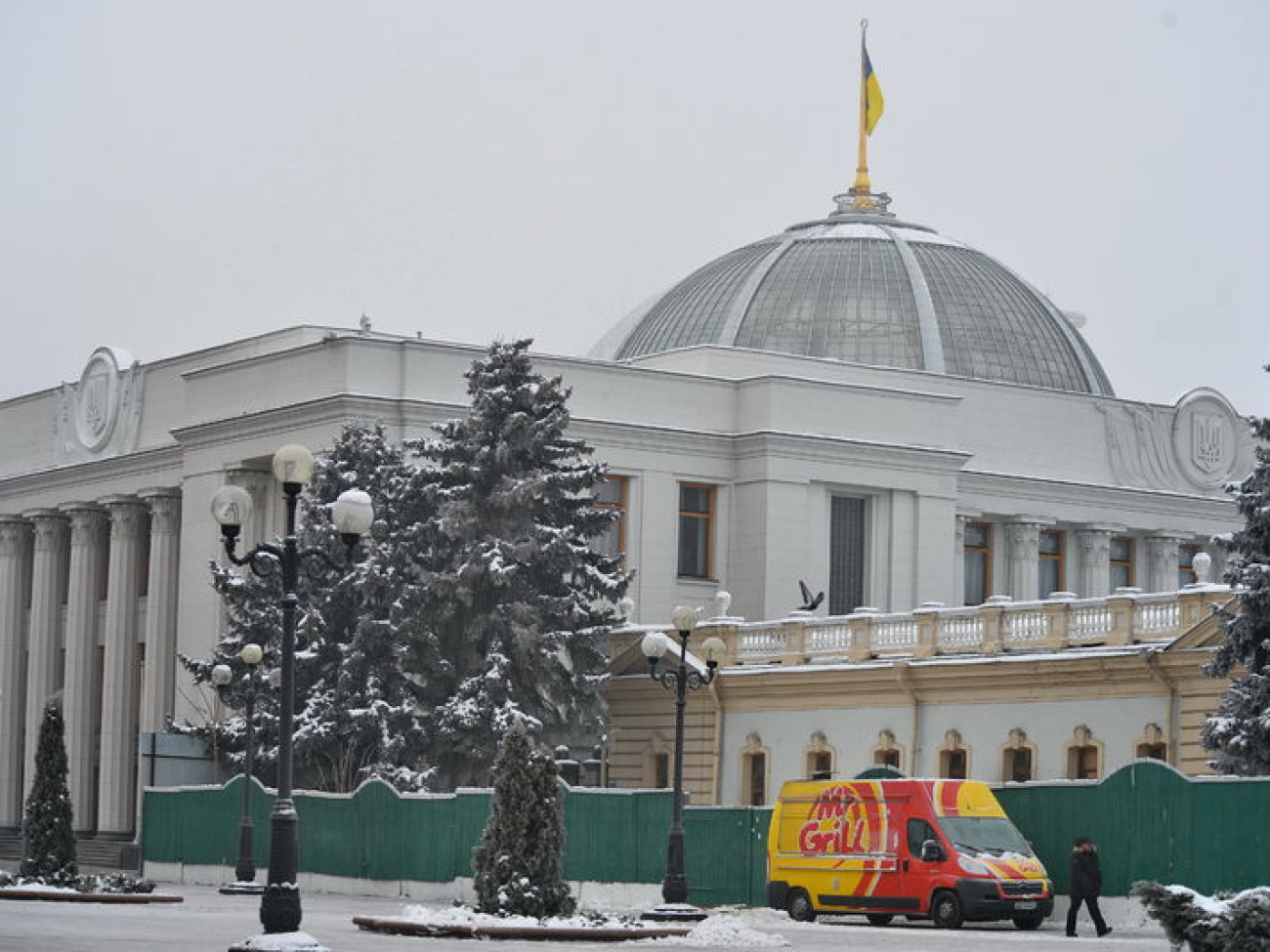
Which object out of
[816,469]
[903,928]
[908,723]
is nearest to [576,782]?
[908,723]

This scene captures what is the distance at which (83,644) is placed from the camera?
86250 millimetres

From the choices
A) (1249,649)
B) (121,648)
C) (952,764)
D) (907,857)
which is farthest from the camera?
(121,648)

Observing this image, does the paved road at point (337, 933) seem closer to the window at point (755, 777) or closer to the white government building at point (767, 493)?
the white government building at point (767, 493)

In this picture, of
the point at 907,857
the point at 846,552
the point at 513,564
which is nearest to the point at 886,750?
the point at 513,564

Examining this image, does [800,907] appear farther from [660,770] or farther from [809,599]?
[809,599]

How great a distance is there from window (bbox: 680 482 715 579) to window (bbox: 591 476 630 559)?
174 cm

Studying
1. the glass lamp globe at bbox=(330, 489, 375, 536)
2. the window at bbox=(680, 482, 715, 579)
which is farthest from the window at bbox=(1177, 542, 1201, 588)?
the glass lamp globe at bbox=(330, 489, 375, 536)

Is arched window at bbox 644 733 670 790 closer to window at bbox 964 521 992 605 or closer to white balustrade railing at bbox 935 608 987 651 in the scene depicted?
white balustrade railing at bbox 935 608 987 651

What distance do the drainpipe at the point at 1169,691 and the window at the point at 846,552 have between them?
979 inches

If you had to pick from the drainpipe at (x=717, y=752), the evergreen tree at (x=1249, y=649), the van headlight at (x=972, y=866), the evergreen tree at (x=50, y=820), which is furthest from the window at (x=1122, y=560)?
the evergreen tree at (x=50, y=820)

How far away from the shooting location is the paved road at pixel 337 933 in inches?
1272

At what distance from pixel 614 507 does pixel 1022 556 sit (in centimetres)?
1325

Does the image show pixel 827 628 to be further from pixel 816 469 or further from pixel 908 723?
pixel 816 469

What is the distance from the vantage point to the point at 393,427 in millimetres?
71562
